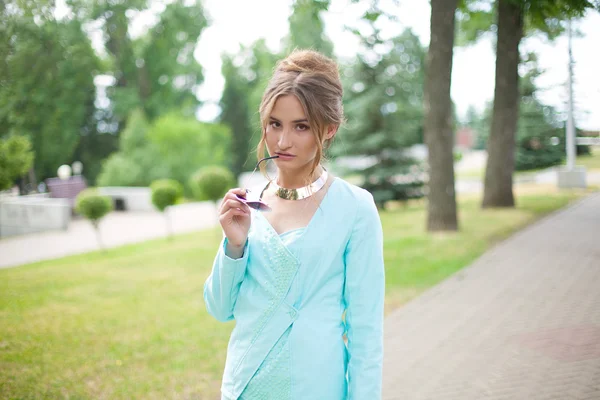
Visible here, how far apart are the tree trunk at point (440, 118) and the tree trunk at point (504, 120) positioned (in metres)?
4.43

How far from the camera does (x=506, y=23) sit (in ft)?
44.5

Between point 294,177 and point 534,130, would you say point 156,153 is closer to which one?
point 534,130

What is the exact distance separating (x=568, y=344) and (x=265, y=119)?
4629mm

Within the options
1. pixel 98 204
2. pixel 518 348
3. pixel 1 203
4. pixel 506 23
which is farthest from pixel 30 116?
pixel 506 23

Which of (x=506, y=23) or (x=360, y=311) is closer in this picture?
(x=360, y=311)

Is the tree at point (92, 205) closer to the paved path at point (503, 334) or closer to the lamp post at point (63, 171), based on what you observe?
the lamp post at point (63, 171)

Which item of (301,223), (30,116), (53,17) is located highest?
(53,17)

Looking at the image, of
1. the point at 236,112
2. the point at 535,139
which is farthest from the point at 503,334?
the point at 236,112

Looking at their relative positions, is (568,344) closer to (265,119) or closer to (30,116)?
(265,119)

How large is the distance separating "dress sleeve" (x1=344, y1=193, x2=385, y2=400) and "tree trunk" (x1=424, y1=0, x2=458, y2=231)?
9.21 metres

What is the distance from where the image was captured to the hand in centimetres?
172

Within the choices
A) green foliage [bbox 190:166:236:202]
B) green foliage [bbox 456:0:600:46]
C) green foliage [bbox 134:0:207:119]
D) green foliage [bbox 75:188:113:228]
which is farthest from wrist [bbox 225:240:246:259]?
green foliage [bbox 134:0:207:119]

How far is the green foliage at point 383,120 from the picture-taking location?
58.6ft

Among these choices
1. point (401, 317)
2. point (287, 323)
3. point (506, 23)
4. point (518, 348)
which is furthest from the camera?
point (506, 23)
